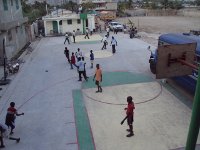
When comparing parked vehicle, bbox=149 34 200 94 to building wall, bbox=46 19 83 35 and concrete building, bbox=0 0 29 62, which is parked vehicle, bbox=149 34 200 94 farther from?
building wall, bbox=46 19 83 35

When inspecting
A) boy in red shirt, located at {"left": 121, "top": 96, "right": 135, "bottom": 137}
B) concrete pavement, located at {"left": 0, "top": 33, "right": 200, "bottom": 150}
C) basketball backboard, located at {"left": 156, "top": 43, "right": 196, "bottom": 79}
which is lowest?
concrete pavement, located at {"left": 0, "top": 33, "right": 200, "bottom": 150}

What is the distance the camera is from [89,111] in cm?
1288

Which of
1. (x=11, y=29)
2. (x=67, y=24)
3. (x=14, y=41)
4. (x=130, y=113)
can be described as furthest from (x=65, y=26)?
(x=130, y=113)

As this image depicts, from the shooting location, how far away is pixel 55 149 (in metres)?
9.95

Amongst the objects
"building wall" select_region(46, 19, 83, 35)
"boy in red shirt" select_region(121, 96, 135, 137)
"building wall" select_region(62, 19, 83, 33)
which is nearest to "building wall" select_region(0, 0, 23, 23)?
"building wall" select_region(46, 19, 83, 35)

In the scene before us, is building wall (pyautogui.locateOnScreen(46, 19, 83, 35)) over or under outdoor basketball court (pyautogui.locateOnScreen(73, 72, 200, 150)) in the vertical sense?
over

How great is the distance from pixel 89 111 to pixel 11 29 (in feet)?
54.2

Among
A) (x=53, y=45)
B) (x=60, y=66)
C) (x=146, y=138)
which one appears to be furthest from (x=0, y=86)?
(x=53, y=45)

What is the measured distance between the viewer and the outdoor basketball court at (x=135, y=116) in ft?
32.9

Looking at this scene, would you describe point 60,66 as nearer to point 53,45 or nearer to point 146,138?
point 53,45

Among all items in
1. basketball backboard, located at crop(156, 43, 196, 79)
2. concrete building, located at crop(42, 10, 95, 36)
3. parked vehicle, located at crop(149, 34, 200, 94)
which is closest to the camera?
basketball backboard, located at crop(156, 43, 196, 79)

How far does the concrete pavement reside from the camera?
33.6 ft

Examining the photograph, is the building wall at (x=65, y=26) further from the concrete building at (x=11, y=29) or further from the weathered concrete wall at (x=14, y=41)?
the concrete building at (x=11, y=29)

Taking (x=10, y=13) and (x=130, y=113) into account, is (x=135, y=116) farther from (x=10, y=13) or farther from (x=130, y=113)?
(x=10, y=13)
